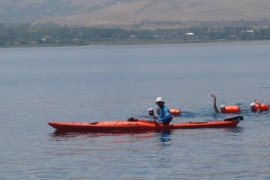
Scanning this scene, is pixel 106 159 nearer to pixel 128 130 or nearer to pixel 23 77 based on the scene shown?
pixel 128 130

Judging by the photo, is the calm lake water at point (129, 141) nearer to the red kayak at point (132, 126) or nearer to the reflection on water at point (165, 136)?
the reflection on water at point (165, 136)

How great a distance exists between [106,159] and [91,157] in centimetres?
85

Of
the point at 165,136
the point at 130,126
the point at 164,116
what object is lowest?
the point at 165,136

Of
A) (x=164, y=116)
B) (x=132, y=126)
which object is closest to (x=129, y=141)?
(x=132, y=126)

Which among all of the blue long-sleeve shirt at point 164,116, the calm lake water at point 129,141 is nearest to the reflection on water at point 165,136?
the calm lake water at point 129,141

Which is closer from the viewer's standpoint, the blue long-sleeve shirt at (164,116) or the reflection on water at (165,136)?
the reflection on water at (165,136)

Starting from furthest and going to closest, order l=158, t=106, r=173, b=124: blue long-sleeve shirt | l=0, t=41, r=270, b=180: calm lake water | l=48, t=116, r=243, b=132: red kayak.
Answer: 1. l=48, t=116, r=243, b=132: red kayak
2. l=158, t=106, r=173, b=124: blue long-sleeve shirt
3. l=0, t=41, r=270, b=180: calm lake water

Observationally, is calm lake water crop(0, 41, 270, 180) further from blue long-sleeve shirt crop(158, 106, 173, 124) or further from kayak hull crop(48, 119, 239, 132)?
blue long-sleeve shirt crop(158, 106, 173, 124)

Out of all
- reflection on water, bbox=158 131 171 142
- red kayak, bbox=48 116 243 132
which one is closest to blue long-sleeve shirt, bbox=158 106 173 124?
red kayak, bbox=48 116 243 132

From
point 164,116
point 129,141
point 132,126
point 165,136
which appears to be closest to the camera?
point 129,141

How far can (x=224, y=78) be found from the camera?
93000 millimetres

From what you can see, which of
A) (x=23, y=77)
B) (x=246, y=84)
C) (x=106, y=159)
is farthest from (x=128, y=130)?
(x=23, y=77)

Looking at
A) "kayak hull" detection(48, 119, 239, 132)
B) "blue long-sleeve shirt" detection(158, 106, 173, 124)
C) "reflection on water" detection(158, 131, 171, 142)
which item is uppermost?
"blue long-sleeve shirt" detection(158, 106, 173, 124)

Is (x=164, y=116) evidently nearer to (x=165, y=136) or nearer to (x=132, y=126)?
(x=165, y=136)
